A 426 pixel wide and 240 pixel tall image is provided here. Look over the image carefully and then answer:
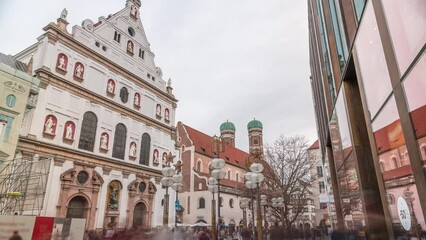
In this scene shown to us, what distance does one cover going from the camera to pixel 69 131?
2223 cm

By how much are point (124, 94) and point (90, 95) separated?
4.31 meters

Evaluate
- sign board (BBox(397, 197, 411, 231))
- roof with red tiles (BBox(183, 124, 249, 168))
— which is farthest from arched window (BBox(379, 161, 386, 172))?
roof with red tiles (BBox(183, 124, 249, 168))

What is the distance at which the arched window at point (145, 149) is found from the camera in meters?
29.1

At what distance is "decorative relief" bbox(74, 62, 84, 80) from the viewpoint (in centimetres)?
2393

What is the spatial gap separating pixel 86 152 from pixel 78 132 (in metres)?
1.76

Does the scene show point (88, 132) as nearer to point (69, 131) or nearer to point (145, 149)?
point (69, 131)

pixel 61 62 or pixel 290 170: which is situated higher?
pixel 61 62

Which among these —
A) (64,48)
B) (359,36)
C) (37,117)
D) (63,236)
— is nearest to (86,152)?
(37,117)

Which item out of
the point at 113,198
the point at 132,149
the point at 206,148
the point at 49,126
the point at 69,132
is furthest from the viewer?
the point at 206,148

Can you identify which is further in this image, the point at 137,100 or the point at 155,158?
the point at 155,158

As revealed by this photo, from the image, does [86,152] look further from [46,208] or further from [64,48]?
[64,48]

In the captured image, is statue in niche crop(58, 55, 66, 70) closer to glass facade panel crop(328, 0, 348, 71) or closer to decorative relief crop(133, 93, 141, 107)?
decorative relief crop(133, 93, 141, 107)

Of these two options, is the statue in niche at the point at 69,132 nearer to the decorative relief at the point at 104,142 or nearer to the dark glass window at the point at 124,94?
the decorative relief at the point at 104,142

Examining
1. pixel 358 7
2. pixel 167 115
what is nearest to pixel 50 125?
pixel 167 115
